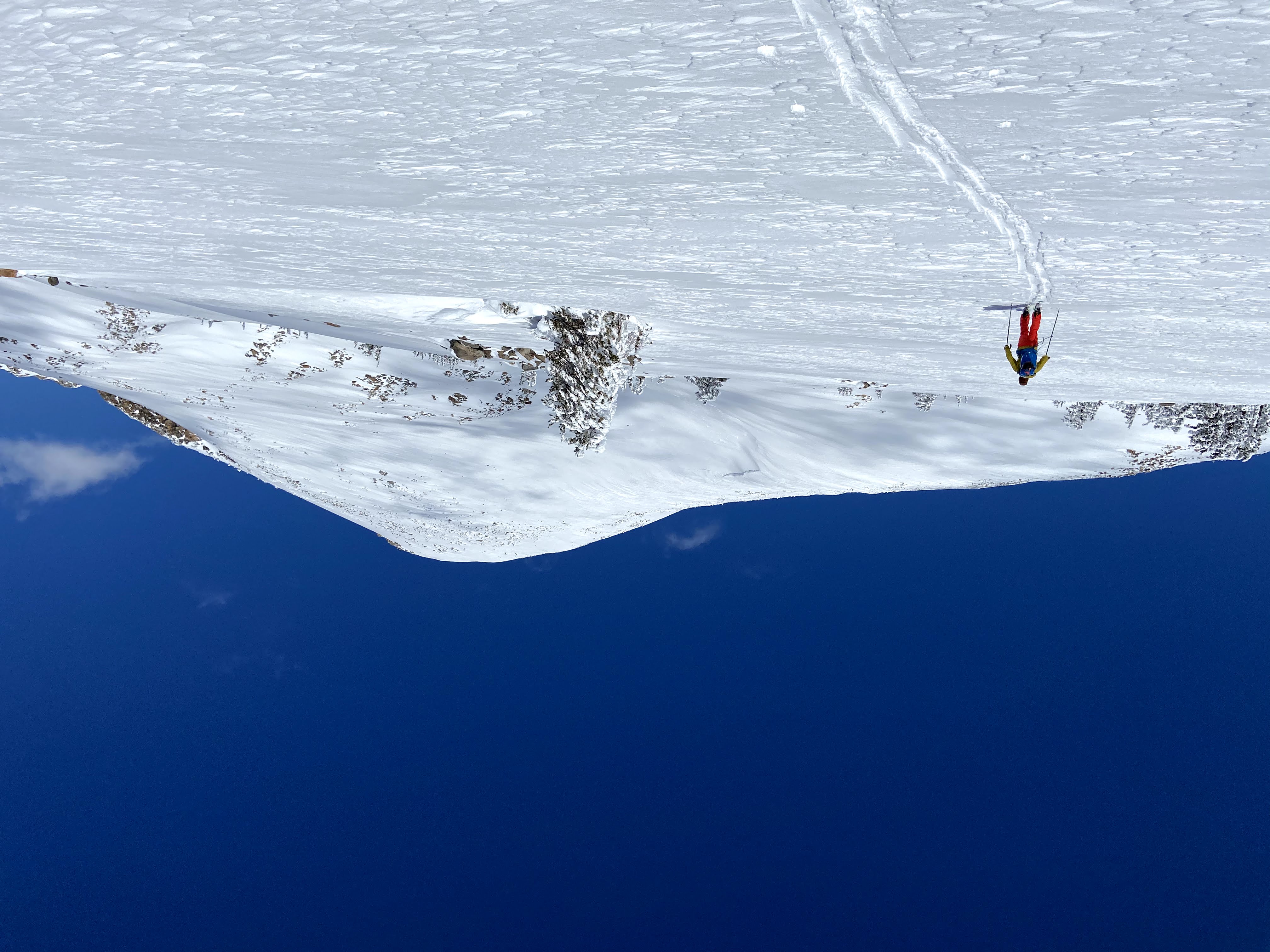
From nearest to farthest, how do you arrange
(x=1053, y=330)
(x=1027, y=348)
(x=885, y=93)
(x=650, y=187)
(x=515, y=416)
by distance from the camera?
(x=885, y=93) → (x=650, y=187) → (x=1027, y=348) → (x=1053, y=330) → (x=515, y=416)

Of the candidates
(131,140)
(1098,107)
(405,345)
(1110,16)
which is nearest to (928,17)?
(1110,16)

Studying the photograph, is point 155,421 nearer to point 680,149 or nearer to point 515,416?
point 515,416

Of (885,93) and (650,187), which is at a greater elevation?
(885,93)

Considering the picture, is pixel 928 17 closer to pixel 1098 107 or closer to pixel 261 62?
pixel 1098 107

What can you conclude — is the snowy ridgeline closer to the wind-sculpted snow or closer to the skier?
the wind-sculpted snow

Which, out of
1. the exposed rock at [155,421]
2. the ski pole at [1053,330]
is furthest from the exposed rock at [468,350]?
the ski pole at [1053,330]

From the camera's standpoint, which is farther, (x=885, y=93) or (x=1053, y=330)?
(x=1053, y=330)

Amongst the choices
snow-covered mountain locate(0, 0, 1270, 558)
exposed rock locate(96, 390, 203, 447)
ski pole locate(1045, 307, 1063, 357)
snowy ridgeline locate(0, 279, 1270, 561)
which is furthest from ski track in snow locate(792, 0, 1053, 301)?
exposed rock locate(96, 390, 203, 447)

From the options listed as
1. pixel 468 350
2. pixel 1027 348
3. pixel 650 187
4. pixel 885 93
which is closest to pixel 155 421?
pixel 468 350
